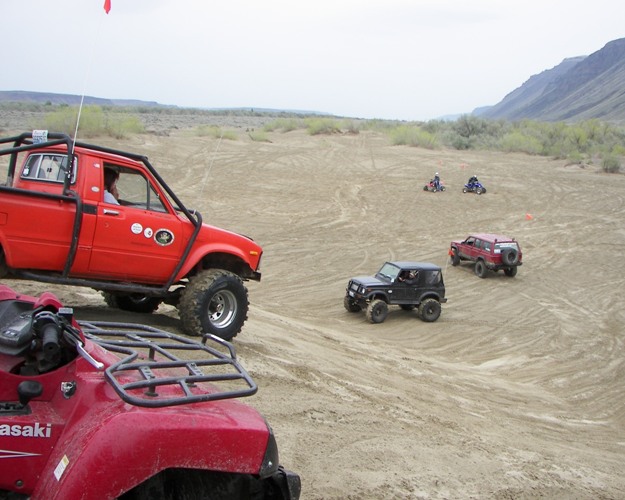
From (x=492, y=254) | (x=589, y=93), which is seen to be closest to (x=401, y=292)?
(x=492, y=254)

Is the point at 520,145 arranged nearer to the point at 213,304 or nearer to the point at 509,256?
the point at 509,256

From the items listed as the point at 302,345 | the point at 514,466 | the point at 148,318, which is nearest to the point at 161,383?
the point at 514,466

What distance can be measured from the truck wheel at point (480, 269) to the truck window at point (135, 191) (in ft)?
50.0

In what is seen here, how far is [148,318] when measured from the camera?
906 cm

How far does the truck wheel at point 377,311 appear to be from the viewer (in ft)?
55.1

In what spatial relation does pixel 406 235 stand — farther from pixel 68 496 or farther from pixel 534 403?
pixel 68 496

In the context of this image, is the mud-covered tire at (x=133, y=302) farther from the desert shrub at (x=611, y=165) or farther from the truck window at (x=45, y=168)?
the desert shrub at (x=611, y=165)

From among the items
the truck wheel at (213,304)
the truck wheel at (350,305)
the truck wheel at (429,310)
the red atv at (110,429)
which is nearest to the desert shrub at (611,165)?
the truck wheel at (429,310)

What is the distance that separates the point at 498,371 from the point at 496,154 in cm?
4021

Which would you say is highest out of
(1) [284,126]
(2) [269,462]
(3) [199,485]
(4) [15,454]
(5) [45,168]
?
(1) [284,126]

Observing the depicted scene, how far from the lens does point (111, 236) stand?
770 cm

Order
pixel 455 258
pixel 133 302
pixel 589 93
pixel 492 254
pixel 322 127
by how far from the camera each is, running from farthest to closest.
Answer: pixel 589 93, pixel 322 127, pixel 455 258, pixel 492 254, pixel 133 302

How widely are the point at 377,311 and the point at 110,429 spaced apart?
14.1 m

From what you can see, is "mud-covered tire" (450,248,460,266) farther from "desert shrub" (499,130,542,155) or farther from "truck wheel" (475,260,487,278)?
"desert shrub" (499,130,542,155)
